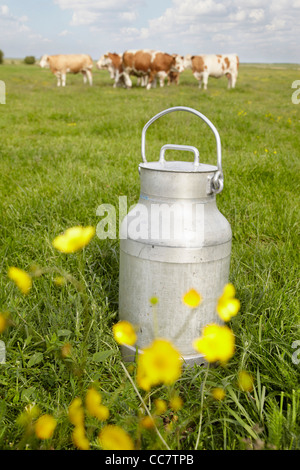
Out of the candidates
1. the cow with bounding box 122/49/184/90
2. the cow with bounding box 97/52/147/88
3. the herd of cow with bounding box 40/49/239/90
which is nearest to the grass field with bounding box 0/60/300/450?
the herd of cow with bounding box 40/49/239/90

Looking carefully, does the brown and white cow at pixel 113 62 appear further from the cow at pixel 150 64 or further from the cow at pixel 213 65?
the cow at pixel 213 65

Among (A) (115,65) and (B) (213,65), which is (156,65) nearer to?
(A) (115,65)

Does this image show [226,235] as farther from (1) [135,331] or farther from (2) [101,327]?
(2) [101,327]

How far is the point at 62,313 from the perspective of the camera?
190 cm

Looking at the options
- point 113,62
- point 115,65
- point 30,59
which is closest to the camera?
point 113,62

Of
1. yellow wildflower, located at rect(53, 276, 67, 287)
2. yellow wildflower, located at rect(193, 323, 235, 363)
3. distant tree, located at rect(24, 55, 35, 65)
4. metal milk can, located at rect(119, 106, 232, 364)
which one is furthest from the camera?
distant tree, located at rect(24, 55, 35, 65)

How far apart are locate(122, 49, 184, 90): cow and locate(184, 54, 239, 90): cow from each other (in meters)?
0.62

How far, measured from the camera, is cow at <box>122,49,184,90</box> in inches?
762

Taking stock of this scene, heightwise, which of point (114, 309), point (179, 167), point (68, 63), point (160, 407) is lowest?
point (114, 309)

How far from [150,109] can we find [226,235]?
7.13 meters

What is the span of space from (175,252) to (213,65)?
19.4 metres

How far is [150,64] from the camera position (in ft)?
63.6

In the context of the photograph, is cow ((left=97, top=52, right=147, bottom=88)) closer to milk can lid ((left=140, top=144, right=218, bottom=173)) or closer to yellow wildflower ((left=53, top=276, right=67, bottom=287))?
yellow wildflower ((left=53, top=276, right=67, bottom=287))

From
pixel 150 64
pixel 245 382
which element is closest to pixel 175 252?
pixel 245 382
